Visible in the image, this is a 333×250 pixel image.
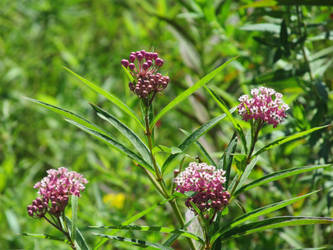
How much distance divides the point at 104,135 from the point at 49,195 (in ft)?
0.41

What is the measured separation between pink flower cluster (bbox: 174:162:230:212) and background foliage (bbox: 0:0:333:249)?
22cm

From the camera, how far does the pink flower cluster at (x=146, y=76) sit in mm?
505

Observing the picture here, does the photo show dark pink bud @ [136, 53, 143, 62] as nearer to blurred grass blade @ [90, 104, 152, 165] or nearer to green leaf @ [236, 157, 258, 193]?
blurred grass blade @ [90, 104, 152, 165]

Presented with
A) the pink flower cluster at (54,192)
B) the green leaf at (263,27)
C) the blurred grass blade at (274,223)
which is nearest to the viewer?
the blurred grass blade at (274,223)

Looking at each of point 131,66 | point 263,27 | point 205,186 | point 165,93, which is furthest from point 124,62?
point 165,93

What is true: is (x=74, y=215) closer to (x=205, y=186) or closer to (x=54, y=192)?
(x=54, y=192)

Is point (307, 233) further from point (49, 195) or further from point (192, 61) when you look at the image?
point (49, 195)

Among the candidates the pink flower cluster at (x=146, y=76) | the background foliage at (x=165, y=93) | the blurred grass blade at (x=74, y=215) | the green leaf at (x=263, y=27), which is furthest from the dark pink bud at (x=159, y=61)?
the green leaf at (x=263, y=27)

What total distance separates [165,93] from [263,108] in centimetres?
94

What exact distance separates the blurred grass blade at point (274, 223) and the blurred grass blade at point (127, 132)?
0.43 feet

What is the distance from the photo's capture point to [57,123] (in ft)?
6.28

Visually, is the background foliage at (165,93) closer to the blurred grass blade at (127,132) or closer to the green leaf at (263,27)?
the green leaf at (263,27)

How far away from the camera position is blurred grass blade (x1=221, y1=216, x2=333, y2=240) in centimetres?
46

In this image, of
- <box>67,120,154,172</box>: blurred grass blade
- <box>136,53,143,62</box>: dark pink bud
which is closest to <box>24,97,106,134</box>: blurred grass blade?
<box>67,120,154,172</box>: blurred grass blade
